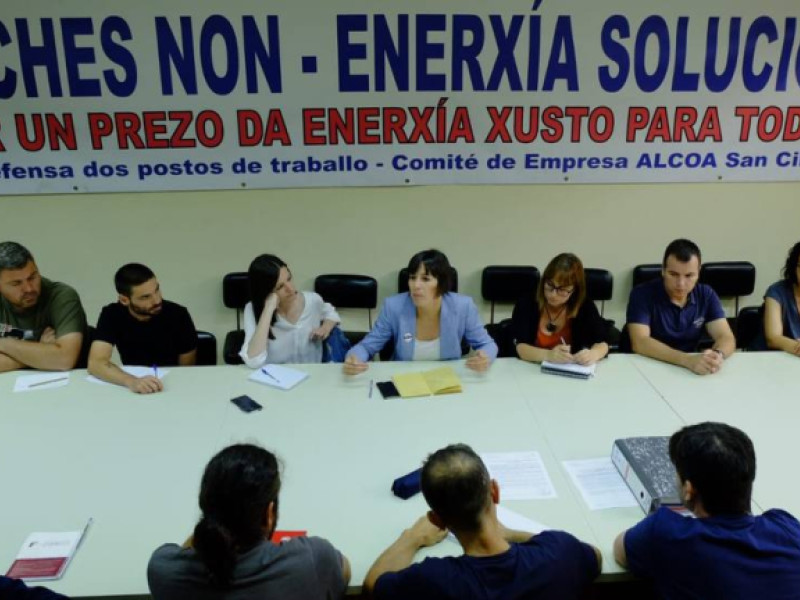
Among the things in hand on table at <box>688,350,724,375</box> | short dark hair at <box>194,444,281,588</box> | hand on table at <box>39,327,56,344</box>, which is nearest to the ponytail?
short dark hair at <box>194,444,281,588</box>

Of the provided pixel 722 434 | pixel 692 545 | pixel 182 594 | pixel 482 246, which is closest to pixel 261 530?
pixel 182 594

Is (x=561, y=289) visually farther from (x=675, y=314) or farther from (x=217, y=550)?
(x=217, y=550)

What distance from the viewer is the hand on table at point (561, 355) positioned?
2855mm

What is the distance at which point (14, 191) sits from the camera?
3951 mm

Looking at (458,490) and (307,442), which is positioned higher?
(458,490)

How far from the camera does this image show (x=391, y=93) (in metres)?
3.85

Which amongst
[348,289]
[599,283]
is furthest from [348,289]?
[599,283]

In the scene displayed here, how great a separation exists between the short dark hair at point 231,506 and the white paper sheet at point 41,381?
170 centimetres

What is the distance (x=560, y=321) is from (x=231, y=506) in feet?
6.84

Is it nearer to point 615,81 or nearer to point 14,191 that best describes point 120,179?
point 14,191

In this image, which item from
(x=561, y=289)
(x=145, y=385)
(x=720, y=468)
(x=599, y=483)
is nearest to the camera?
(x=720, y=468)

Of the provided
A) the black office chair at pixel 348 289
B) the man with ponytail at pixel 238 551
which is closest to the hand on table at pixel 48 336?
the black office chair at pixel 348 289

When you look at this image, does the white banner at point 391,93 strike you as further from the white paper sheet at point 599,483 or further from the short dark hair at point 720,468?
the short dark hair at point 720,468

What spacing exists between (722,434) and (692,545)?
0.94ft
